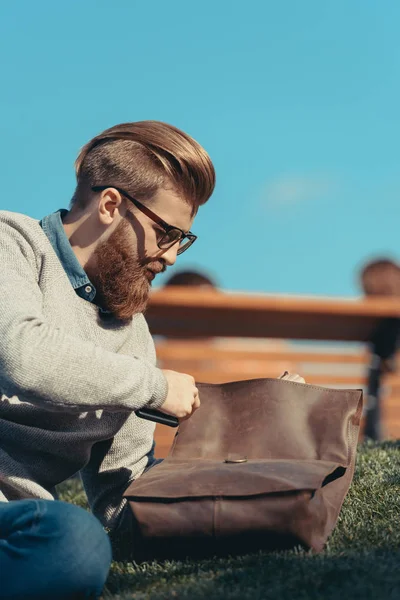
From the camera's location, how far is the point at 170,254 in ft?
11.3

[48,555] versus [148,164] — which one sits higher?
[148,164]

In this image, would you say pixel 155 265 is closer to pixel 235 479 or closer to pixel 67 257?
pixel 67 257

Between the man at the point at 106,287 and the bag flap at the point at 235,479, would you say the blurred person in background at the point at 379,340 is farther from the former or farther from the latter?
the bag flap at the point at 235,479

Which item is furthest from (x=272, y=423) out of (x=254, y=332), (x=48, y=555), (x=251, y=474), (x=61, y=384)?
(x=254, y=332)

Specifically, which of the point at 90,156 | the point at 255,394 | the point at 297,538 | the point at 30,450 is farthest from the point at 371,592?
the point at 90,156

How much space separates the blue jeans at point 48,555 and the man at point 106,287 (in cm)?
35

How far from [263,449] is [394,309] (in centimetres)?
517

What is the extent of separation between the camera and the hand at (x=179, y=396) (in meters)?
2.93

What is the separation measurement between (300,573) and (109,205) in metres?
1.54

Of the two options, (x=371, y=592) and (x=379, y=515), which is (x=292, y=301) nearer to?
(x=379, y=515)

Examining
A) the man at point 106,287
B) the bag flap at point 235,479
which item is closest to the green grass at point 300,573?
the bag flap at point 235,479

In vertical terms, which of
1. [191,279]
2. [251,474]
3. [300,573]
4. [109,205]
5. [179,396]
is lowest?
[300,573]

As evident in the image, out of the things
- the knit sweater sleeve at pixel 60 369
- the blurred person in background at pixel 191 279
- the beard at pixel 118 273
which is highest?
the beard at pixel 118 273

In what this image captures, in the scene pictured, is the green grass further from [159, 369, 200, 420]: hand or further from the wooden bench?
the wooden bench
